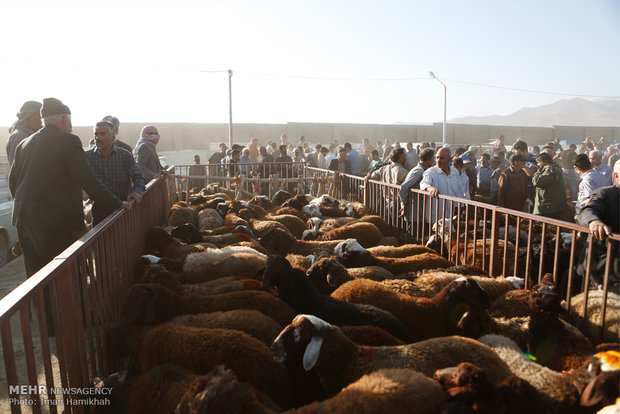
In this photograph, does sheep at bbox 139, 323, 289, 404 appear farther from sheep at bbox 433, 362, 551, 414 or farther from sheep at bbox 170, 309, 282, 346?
sheep at bbox 433, 362, 551, 414

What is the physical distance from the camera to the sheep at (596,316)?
389 cm

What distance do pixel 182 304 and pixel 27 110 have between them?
3400 mm

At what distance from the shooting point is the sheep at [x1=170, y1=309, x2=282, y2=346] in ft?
11.9

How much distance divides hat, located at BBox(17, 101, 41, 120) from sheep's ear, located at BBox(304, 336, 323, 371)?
15.3 feet

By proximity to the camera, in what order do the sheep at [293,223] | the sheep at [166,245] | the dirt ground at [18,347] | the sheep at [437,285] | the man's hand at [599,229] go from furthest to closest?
the sheep at [293,223] < the sheep at [166,245] < the sheep at [437,285] < the man's hand at [599,229] < the dirt ground at [18,347]

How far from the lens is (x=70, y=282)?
9.44 ft

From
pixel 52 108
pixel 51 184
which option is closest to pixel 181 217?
pixel 51 184

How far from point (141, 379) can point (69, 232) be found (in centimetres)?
225

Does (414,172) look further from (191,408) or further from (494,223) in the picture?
(191,408)

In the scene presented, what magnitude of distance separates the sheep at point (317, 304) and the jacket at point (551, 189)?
589 centimetres

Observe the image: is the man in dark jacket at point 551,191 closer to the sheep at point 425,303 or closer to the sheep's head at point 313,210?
the sheep's head at point 313,210

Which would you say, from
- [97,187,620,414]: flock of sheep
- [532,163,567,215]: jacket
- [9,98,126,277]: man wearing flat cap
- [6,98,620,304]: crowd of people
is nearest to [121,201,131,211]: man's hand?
[6,98,620,304]: crowd of people

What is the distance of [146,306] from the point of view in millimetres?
3861

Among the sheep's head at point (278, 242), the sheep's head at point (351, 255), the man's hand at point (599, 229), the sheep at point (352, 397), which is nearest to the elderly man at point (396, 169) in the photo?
the sheep's head at point (278, 242)
